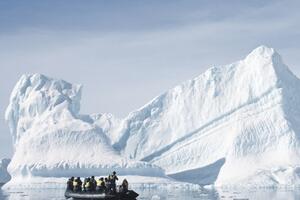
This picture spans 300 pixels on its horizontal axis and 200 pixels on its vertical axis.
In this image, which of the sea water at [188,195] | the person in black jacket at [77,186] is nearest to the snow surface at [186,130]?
the sea water at [188,195]

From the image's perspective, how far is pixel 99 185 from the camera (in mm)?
32250

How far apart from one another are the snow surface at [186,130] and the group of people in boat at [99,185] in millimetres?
41915

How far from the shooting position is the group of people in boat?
104 ft

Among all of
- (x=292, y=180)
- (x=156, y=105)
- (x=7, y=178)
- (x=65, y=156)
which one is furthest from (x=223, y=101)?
(x=7, y=178)

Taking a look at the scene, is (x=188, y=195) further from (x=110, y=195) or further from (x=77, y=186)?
(x=110, y=195)

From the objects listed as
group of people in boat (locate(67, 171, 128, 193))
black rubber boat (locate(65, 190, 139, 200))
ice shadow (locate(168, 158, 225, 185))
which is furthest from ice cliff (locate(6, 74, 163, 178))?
black rubber boat (locate(65, 190, 139, 200))

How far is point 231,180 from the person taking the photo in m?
79.4

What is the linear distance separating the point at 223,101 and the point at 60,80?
21946 millimetres

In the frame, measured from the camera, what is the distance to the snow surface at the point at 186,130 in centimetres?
7812

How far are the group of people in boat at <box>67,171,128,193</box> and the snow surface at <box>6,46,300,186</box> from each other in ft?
138

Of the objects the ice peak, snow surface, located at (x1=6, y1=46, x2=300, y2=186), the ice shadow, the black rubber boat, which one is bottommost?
the black rubber boat

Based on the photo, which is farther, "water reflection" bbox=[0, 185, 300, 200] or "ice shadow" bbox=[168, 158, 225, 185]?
"ice shadow" bbox=[168, 158, 225, 185]

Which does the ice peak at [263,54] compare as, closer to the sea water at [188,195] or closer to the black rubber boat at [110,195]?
the sea water at [188,195]

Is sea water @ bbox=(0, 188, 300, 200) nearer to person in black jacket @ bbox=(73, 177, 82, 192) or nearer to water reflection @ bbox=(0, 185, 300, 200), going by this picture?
water reflection @ bbox=(0, 185, 300, 200)
